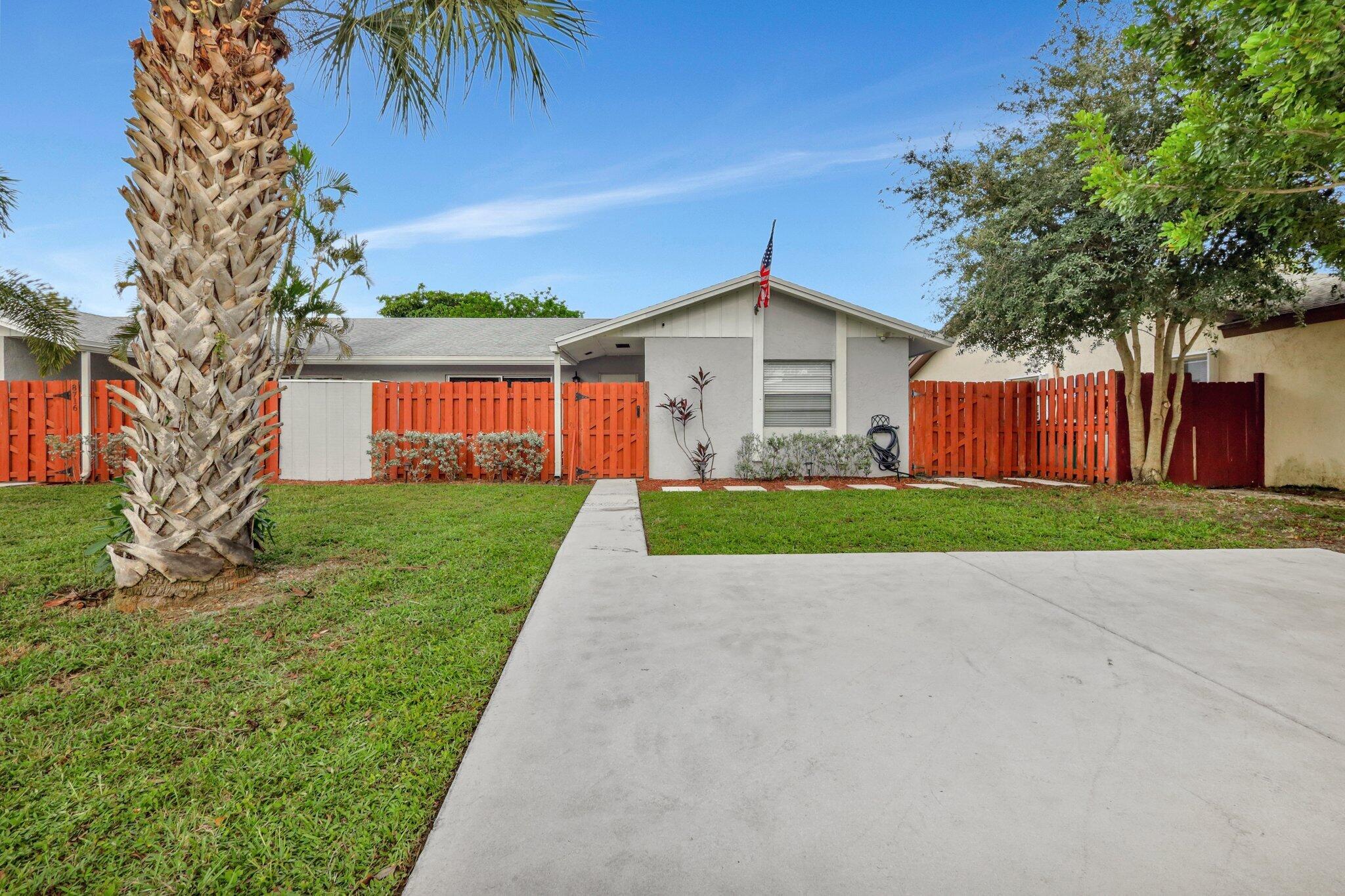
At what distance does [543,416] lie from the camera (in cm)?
1109

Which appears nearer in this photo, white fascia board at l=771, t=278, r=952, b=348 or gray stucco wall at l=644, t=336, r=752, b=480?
white fascia board at l=771, t=278, r=952, b=348

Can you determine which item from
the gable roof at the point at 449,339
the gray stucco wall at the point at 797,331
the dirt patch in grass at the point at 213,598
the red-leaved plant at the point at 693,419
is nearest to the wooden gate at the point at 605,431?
the red-leaved plant at the point at 693,419

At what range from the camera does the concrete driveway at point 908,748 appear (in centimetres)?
145

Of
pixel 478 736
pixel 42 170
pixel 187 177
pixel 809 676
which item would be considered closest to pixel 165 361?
pixel 187 177

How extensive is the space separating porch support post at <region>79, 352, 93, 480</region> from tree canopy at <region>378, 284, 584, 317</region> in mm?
22806

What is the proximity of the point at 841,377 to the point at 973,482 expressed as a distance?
9.78 feet

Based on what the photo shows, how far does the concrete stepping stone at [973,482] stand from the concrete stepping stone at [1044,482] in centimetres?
59

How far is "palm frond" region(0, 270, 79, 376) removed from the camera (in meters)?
8.46

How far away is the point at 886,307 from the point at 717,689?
10987mm

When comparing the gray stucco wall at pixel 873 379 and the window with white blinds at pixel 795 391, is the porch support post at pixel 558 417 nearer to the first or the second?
the window with white blinds at pixel 795 391

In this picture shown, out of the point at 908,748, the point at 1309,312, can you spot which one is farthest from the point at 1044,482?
the point at 908,748

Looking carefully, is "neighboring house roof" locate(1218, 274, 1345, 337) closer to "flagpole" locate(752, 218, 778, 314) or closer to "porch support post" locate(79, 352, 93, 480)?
"flagpole" locate(752, 218, 778, 314)

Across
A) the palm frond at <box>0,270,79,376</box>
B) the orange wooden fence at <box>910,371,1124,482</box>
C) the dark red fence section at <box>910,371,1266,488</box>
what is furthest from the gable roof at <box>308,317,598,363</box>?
the dark red fence section at <box>910,371,1266,488</box>

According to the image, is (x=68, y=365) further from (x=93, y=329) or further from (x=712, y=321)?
(x=712, y=321)
